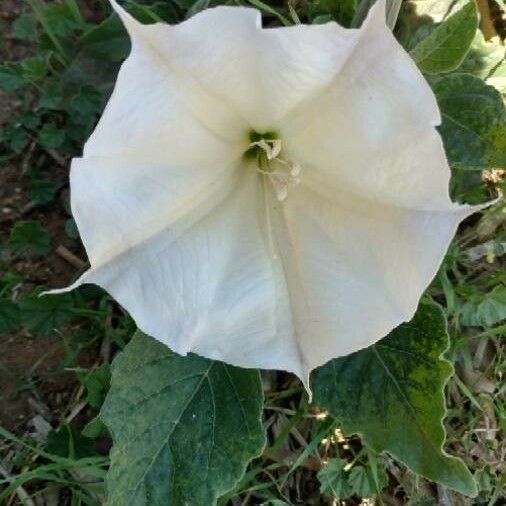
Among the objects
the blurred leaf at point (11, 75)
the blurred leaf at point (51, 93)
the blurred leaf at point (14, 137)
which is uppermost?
the blurred leaf at point (11, 75)

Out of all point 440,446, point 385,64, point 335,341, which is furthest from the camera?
point 440,446

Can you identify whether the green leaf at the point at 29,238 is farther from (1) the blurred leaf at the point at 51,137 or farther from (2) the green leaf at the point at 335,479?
(2) the green leaf at the point at 335,479

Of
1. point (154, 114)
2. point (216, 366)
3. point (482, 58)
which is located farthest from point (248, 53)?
point (482, 58)

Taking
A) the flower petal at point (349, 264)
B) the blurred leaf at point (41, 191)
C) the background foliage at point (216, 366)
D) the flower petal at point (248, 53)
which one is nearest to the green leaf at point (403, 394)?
the background foliage at point (216, 366)

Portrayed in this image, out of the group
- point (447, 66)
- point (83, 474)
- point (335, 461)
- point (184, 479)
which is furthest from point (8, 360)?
point (447, 66)

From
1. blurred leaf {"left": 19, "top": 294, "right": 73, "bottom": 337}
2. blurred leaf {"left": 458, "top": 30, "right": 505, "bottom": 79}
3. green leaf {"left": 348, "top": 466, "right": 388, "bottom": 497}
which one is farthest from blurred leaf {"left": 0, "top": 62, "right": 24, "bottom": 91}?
green leaf {"left": 348, "top": 466, "right": 388, "bottom": 497}

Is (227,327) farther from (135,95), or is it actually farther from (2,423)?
(2,423)

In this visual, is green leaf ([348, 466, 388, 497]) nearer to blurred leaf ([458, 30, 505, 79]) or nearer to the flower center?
the flower center
